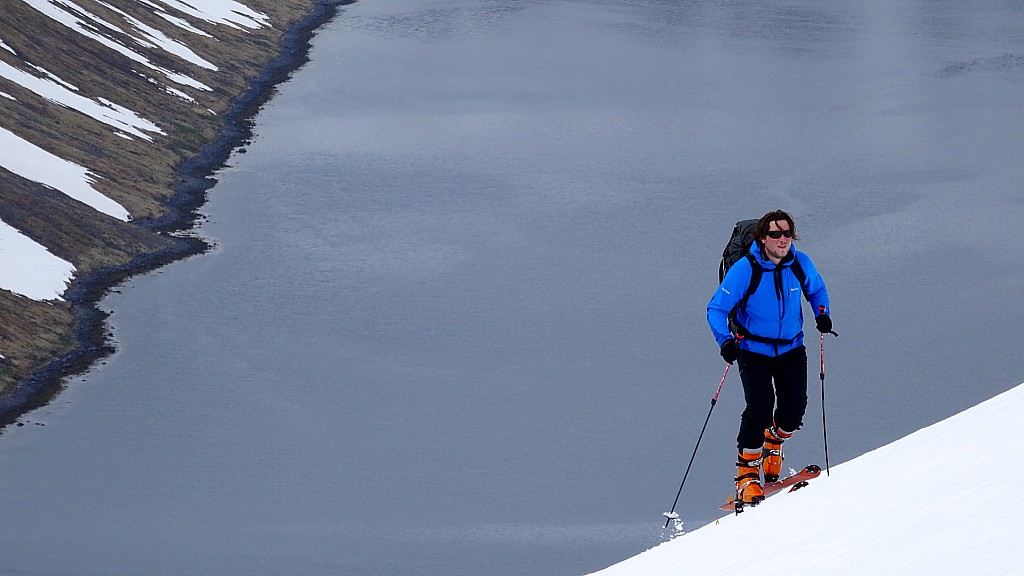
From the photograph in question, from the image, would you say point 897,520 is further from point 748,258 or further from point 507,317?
point 507,317

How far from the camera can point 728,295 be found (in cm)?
838

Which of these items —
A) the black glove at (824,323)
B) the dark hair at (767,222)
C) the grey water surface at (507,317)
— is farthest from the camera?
the grey water surface at (507,317)

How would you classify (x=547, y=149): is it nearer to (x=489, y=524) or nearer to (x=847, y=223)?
(x=847, y=223)

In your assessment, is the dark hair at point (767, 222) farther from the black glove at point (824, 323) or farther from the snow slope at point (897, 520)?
the snow slope at point (897, 520)

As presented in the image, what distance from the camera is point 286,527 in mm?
20438

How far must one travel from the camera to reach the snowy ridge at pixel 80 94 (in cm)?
3066

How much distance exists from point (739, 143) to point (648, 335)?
18354 mm

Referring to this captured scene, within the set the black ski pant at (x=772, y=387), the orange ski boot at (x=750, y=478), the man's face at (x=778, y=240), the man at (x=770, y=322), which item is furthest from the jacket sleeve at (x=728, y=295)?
the orange ski boot at (x=750, y=478)

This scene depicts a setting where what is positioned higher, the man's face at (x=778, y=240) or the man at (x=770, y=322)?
the man's face at (x=778, y=240)

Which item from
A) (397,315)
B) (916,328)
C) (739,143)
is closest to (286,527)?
(397,315)

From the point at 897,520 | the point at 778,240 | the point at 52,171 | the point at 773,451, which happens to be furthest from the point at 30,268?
the point at 897,520

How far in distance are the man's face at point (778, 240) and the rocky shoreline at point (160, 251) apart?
18900mm

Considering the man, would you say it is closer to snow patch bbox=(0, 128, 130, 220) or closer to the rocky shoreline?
the rocky shoreline

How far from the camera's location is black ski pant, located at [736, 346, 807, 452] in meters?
8.58
